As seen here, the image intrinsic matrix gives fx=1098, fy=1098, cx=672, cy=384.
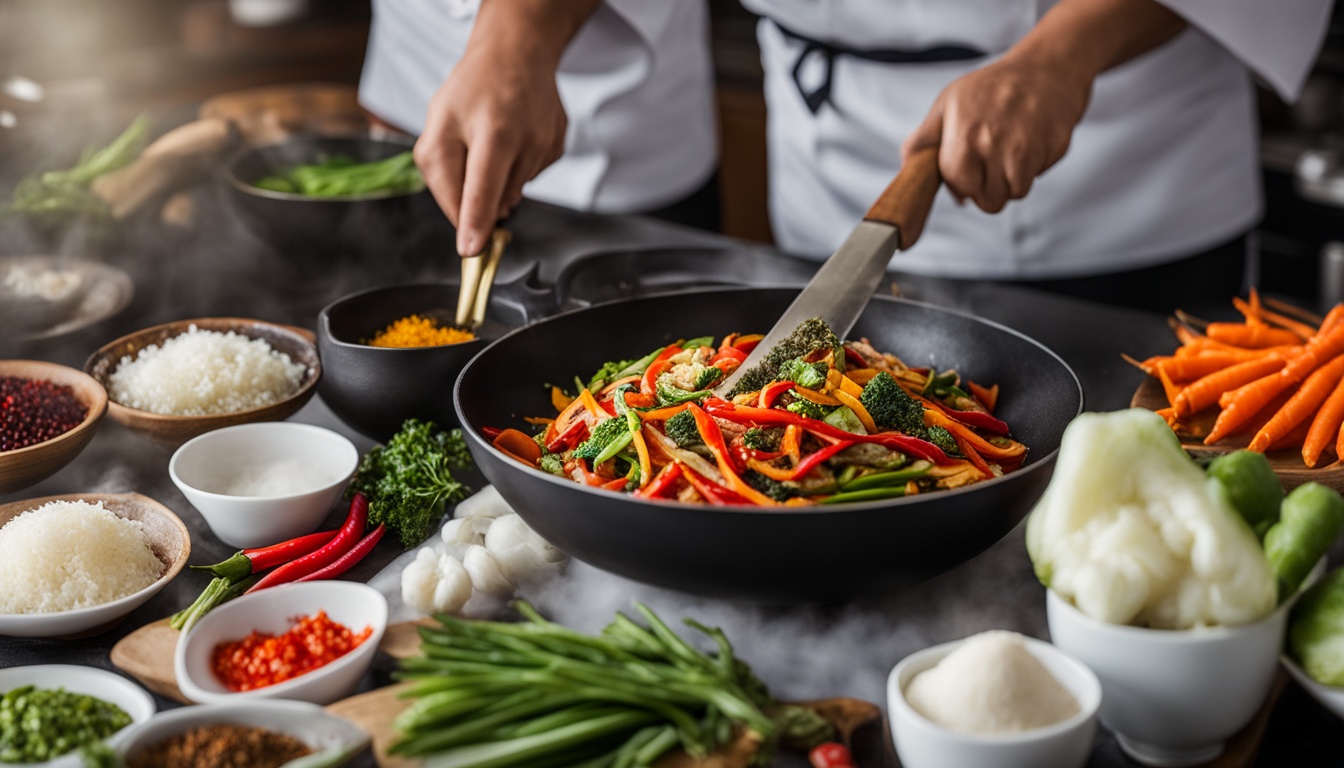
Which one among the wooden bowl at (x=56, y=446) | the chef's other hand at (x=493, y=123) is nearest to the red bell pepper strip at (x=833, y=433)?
the chef's other hand at (x=493, y=123)

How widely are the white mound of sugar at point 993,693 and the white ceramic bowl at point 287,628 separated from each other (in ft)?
2.00

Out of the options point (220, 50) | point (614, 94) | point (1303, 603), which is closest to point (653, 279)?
point (614, 94)

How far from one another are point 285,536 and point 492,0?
1.32m

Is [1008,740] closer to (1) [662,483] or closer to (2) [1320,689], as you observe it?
(2) [1320,689]

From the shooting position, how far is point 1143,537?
109 cm

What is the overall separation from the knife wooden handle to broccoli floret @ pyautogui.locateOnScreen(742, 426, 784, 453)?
1.68 ft

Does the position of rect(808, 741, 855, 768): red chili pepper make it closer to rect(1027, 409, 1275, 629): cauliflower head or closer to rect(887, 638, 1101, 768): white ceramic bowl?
rect(887, 638, 1101, 768): white ceramic bowl

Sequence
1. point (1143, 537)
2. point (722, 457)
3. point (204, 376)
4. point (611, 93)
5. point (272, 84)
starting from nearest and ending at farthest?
point (1143, 537) → point (722, 457) → point (204, 376) → point (611, 93) → point (272, 84)

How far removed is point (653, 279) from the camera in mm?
2234

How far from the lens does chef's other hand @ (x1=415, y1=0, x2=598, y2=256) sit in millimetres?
1979

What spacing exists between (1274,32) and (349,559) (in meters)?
2.11

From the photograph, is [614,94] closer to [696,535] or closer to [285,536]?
[285,536]

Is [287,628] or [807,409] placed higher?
[807,409]

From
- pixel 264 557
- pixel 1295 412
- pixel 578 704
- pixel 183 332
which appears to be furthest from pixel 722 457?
pixel 183 332
